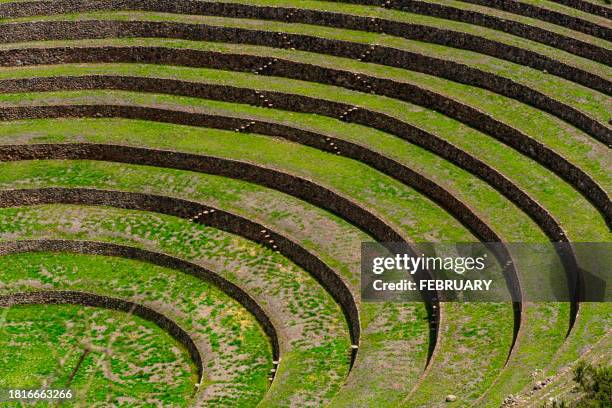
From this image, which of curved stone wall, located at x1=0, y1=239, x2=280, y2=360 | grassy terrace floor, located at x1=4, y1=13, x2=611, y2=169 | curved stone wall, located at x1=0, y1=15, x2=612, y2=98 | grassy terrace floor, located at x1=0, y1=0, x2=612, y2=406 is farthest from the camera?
curved stone wall, located at x1=0, y1=15, x2=612, y2=98

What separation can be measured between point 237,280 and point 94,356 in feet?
22.7

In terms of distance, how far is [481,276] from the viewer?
1657 inches

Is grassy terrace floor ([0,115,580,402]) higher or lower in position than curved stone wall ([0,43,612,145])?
lower

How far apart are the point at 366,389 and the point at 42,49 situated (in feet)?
103

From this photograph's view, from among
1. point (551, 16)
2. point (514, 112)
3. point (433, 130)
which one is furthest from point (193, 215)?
point (551, 16)

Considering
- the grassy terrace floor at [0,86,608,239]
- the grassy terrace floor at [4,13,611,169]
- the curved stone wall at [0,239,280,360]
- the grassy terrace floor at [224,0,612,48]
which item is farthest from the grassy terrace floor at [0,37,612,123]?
the curved stone wall at [0,239,280,360]

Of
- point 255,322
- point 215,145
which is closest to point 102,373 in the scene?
point 255,322

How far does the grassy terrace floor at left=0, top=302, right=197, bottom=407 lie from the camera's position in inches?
1642

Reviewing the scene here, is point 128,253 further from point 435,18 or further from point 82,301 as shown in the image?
point 435,18

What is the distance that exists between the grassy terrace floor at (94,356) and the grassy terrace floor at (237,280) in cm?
151

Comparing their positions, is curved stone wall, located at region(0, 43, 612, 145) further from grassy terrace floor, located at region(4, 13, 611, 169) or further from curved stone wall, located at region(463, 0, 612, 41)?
curved stone wall, located at region(463, 0, 612, 41)

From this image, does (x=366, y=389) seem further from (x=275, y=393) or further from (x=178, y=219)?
(x=178, y=219)

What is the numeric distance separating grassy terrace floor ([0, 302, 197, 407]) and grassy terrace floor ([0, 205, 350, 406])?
1.51 m

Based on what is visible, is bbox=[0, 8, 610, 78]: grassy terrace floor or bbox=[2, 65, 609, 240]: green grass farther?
bbox=[0, 8, 610, 78]: grassy terrace floor
